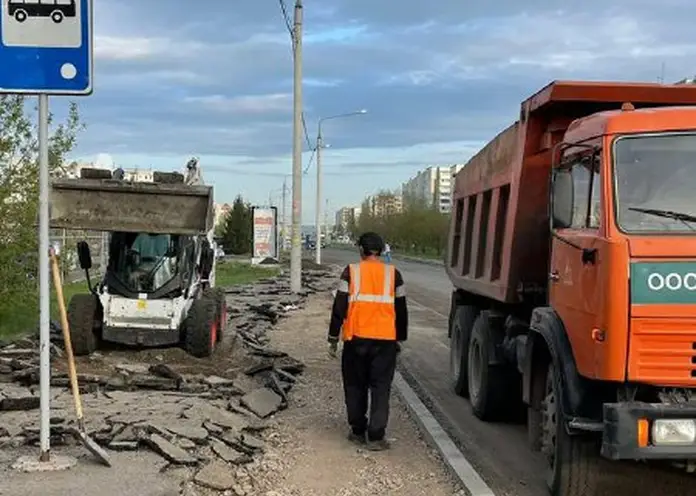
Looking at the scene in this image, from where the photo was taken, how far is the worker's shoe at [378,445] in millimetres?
8320

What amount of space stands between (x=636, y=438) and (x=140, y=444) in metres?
3.99

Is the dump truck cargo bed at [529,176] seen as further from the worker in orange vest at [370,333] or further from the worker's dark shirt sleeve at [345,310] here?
the worker in orange vest at [370,333]

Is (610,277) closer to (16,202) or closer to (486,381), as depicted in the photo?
(486,381)

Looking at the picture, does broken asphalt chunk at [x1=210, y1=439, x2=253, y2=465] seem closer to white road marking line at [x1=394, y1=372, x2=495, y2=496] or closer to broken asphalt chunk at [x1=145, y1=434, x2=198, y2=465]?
broken asphalt chunk at [x1=145, y1=434, x2=198, y2=465]

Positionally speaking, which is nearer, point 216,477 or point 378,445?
point 216,477

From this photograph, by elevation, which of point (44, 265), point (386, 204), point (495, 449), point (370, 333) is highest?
point (386, 204)

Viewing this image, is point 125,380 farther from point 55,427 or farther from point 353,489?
point 353,489

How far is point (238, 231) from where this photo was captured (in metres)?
80.2

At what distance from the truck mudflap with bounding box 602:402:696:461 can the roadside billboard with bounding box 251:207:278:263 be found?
43.0m

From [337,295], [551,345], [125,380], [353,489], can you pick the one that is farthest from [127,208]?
[551,345]

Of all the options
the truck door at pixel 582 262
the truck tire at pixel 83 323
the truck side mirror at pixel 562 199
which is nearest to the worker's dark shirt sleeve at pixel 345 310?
the truck door at pixel 582 262

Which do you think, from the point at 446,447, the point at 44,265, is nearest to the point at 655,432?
the point at 446,447

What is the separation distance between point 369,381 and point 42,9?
14.4ft

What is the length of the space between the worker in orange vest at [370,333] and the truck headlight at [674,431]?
3414 mm
